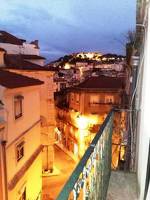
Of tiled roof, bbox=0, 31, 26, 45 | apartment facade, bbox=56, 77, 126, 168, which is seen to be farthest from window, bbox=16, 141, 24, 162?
apartment facade, bbox=56, 77, 126, 168

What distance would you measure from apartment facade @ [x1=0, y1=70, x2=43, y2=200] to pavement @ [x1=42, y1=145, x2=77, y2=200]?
93 centimetres

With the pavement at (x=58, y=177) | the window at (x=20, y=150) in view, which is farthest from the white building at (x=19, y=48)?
the window at (x=20, y=150)

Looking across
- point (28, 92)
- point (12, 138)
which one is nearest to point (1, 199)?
point (12, 138)

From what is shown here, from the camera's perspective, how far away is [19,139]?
13234mm

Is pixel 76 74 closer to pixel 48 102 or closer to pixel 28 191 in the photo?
pixel 48 102

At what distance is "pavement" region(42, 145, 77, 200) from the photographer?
1740cm

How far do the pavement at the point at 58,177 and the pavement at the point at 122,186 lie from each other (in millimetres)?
11031

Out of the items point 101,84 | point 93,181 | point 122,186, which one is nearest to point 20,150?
point 122,186

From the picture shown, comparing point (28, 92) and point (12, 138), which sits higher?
point (28, 92)

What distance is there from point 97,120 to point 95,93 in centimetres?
246

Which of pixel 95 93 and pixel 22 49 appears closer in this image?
pixel 22 49

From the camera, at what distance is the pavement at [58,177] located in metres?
17.4

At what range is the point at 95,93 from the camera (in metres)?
26.6

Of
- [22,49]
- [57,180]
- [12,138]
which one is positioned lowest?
[57,180]
